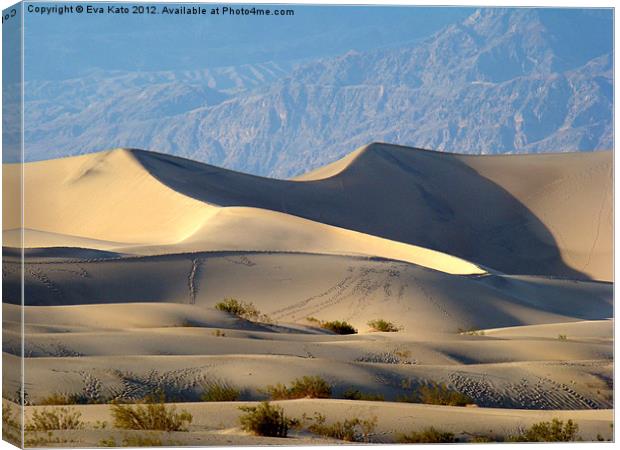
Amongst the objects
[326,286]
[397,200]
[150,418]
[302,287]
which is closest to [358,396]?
[150,418]

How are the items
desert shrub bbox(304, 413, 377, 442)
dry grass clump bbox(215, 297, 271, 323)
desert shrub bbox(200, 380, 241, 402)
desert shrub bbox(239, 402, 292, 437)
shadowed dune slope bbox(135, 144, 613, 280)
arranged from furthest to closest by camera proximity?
1. shadowed dune slope bbox(135, 144, 613, 280)
2. dry grass clump bbox(215, 297, 271, 323)
3. desert shrub bbox(200, 380, 241, 402)
4. desert shrub bbox(304, 413, 377, 442)
5. desert shrub bbox(239, 402, 292, 437)

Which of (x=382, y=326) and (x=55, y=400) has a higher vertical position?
(x=382, y=326)

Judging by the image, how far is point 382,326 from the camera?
2777cm

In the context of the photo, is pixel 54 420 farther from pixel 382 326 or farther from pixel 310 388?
pixel 382 326

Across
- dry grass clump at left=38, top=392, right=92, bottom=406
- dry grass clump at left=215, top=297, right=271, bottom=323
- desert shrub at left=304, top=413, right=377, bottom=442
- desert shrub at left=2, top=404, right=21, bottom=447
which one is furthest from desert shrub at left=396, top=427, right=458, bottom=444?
dry grass clump at left=215, top=297, right=271, bottom=323

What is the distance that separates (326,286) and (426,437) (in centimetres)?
1757

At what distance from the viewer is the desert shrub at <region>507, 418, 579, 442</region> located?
1497 centimetres

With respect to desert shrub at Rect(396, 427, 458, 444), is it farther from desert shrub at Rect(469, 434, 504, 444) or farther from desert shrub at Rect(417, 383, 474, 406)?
desert shrub at Rect(417, 383, 474, 406)

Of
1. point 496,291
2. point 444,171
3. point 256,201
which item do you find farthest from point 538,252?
point 496,291

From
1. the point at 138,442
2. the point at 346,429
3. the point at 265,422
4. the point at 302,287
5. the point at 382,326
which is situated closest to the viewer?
the point at 138,442

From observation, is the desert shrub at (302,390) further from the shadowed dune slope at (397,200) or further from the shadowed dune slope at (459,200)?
the shadowed dune slope at (459,200)

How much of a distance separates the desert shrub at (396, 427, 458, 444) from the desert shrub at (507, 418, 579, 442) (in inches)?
29.1

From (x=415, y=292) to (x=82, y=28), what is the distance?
170m

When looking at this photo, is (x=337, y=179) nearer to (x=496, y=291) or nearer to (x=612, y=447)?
(x=496, y=291)
